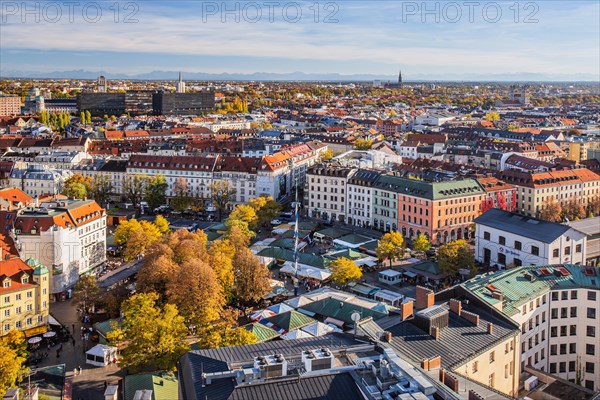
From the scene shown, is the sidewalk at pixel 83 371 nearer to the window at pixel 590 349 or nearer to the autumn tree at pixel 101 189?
the window at pixel 590 349

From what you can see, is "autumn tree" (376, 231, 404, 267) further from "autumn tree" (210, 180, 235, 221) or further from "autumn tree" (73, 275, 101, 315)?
"autumn tree" (210, 180, 235, 221)

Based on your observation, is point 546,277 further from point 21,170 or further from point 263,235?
point 21,170

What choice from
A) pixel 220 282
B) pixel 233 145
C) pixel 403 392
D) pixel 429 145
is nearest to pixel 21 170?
pixel 233 145

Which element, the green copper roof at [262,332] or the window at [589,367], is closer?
the window at [589,367]

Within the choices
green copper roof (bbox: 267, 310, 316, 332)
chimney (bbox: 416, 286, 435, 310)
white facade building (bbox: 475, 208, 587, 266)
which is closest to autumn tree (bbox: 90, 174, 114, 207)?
white facade building (bbox: 475, 208, 587, 266)

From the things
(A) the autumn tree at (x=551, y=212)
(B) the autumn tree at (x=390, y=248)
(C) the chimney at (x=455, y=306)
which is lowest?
(B) the autumn tree at (x=390, y=248)

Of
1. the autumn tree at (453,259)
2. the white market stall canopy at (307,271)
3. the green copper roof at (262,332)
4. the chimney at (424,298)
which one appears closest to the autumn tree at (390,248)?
the autumn tree at (453,259)

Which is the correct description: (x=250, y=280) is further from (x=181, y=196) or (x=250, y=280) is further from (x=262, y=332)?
(x=181, y=196)
